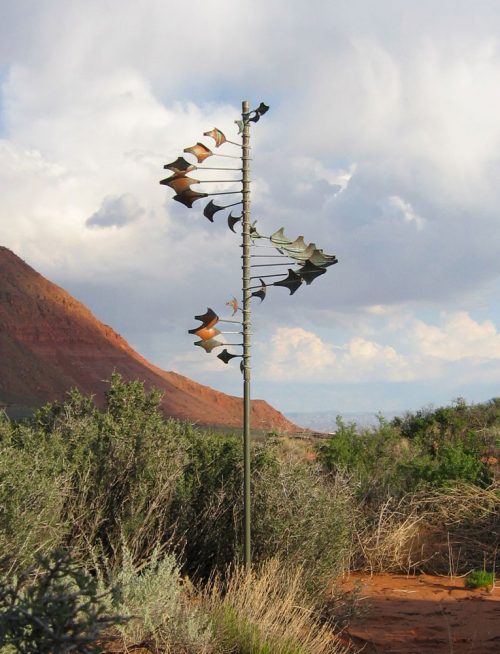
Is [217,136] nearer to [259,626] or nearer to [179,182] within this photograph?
[179,182]

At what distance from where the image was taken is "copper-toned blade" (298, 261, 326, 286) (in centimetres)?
816

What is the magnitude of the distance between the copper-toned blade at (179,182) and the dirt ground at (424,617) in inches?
177

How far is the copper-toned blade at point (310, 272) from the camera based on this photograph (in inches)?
321

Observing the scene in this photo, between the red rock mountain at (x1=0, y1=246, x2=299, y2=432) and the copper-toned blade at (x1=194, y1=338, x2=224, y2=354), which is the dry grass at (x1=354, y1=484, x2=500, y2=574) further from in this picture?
the red rock mountain at (x1=0, y1=246, x2=299, y2=432)

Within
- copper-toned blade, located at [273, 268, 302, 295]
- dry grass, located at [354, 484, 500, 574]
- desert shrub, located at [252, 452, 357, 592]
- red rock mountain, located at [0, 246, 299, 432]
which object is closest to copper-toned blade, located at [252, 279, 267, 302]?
copper-toned blade, located at [273, 268, 302, 295]

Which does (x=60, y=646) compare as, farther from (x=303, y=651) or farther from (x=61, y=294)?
(x=61, y=294)

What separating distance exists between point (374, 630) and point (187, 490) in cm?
261

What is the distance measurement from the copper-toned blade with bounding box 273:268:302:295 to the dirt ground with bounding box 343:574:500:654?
3.15 m

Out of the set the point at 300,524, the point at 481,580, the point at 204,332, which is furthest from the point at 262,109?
the point at 481,580

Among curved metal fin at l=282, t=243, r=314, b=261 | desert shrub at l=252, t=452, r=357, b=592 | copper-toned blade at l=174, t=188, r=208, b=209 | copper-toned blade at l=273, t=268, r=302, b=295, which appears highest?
copper-toned blade at l=174, t=188, r=208, b=209

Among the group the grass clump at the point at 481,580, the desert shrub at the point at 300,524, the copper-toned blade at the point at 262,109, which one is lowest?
the grass clump at the point at 481,580

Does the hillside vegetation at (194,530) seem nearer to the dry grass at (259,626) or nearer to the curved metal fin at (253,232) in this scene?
the dry grass at (259,626)

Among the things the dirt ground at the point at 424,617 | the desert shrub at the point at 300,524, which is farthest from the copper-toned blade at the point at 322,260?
the dirt ground at the point at 424,617

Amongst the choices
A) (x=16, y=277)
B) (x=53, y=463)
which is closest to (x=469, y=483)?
(x=53, y=463)
